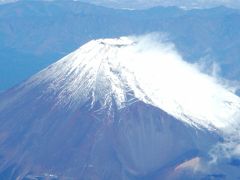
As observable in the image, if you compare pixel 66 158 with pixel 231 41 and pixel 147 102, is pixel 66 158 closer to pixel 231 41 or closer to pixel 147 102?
pixel 147 102

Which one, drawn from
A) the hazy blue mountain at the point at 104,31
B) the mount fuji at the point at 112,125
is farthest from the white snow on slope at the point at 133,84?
the hazy blue mountain at the point at 104,31

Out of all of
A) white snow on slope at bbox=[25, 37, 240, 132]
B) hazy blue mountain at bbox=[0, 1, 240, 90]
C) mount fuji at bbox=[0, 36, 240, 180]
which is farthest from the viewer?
hazy blue mountain at bbox=[0, 1, 240, 90]

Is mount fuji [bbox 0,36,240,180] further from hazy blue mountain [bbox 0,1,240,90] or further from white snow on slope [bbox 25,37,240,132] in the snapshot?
hazy blue mountain [bbox 0,1,240,90]

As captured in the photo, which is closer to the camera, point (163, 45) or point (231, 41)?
point (163, 45)

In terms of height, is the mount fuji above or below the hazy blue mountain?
above

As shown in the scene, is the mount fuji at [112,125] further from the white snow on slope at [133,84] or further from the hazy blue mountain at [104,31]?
the hazy blue mountain at [104,31]

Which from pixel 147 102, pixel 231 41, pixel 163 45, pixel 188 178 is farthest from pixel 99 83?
pixel 231 41

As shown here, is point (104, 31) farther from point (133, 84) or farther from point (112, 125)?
point (112, 125)

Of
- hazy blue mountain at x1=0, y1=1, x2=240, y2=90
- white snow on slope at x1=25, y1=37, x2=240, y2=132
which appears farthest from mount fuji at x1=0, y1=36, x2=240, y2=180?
hazy blue mountain at x1=0, y1=1, x2=240, y2=90
